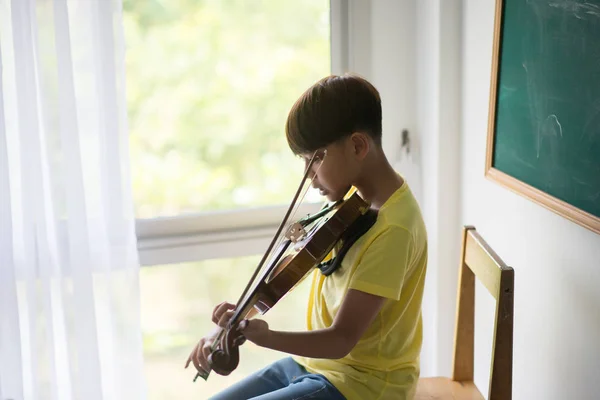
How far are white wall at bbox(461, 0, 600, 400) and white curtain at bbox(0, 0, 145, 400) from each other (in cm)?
90

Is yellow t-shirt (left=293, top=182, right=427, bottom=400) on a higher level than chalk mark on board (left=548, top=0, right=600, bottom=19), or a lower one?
lower

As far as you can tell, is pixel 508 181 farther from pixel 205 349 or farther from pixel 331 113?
pixel 205 349

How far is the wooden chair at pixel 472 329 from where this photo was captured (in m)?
1.33

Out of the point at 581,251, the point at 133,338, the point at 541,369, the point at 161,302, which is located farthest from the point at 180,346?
the point at 581,251

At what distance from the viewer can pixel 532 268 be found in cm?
151

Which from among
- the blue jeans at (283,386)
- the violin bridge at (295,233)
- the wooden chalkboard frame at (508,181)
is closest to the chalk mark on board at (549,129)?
the wooden chalkboard frame at (508,181)

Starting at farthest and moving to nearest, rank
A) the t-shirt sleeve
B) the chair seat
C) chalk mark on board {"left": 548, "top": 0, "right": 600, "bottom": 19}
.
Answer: the chair seat
the t-shirt sleeve
chalk mark on board {"left": 548, "top": 0, "right": 600, "bottom": 19}

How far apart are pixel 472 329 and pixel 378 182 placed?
50 centimetres

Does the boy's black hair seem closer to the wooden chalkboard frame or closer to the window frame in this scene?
the wooden chalkboard frame

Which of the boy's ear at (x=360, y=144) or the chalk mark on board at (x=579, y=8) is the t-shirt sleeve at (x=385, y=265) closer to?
the boy's ear at (x=360, y=144)

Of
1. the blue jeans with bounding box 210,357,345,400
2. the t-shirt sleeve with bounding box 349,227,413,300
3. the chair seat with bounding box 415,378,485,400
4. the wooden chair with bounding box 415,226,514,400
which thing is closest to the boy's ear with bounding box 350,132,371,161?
the t-shirt sleeve with bounding box 349,227,413,300

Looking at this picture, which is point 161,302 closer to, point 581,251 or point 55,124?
point 55,124

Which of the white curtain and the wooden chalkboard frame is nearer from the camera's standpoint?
the wooden chalkboard frame

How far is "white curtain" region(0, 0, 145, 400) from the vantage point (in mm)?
1757
